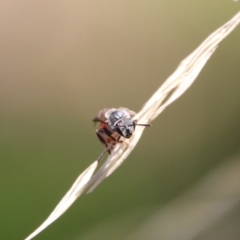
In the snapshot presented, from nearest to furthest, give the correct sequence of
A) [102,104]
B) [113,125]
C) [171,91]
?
[171,91] → [113,125] → [102,104]

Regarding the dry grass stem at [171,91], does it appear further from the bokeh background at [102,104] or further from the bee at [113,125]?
the bokeh background at [102,104]

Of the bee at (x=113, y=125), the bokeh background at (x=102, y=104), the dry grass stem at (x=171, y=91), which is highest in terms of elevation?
the bokeh background at (x=102, y=104)

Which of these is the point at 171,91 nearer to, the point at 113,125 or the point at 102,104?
the point at 113,125

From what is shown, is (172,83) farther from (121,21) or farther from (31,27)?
(31,27)

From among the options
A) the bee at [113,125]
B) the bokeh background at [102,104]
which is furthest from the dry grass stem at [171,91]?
the bokeh background at [102,104]

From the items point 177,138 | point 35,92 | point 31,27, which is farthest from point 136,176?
point 31,27

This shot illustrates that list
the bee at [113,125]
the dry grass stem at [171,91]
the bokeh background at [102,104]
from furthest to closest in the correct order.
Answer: the bokeh background at [102,104] < the bee at [113,125] < the dry grass stem at [171,91]

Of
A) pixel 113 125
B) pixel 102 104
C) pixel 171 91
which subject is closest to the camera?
pixel 171 91

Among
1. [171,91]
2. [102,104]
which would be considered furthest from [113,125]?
[102,104]
